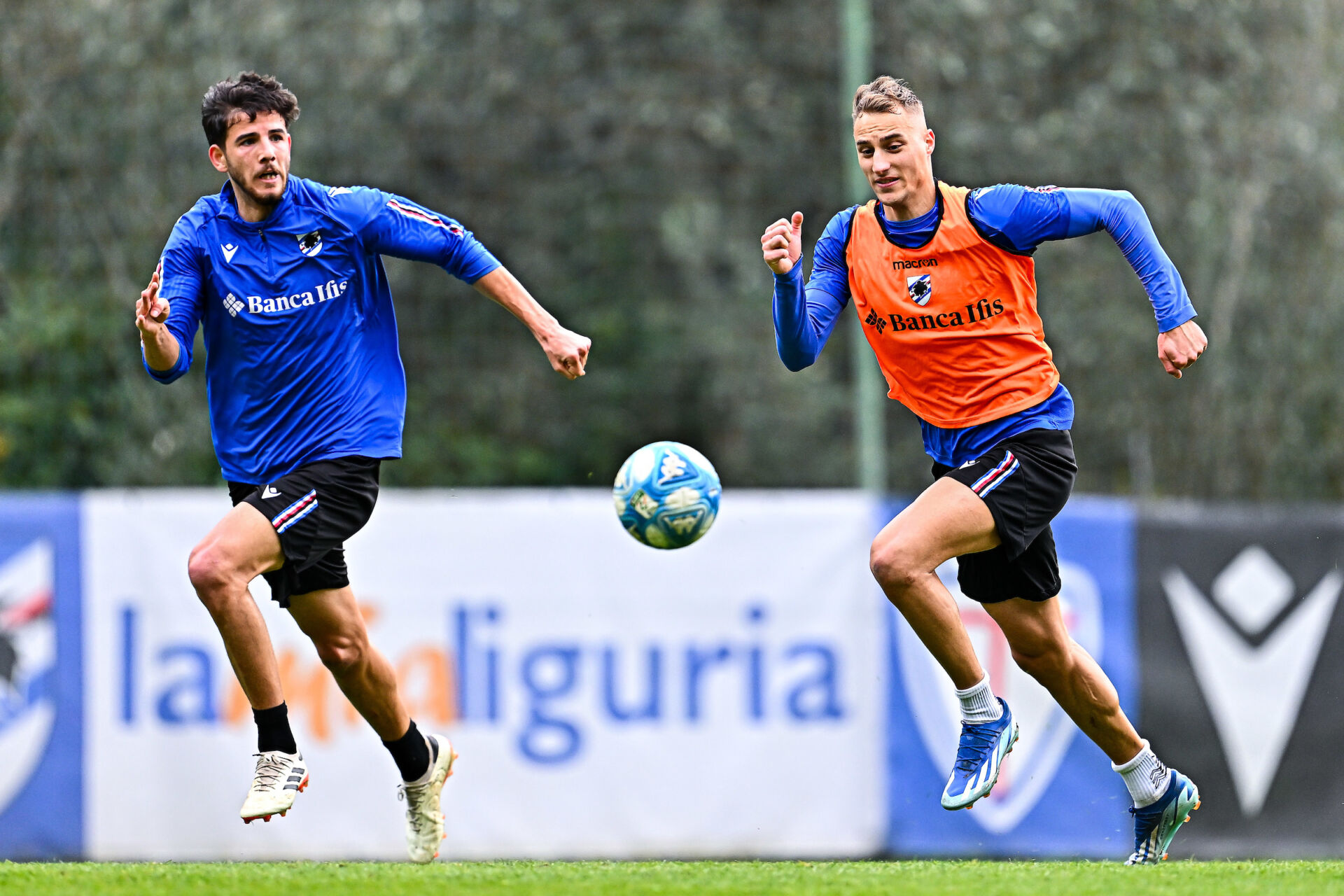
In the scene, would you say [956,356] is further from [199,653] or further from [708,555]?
[199,653]

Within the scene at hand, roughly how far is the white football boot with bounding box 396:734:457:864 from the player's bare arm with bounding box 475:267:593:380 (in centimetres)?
178

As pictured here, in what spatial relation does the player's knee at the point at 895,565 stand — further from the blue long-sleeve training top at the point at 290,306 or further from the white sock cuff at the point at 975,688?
the blue long-sleeve training top at the point at 290,306

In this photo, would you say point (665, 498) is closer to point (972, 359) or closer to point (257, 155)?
point (972, 359)

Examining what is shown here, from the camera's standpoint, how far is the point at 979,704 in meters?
6.45

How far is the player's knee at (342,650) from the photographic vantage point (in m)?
6.75

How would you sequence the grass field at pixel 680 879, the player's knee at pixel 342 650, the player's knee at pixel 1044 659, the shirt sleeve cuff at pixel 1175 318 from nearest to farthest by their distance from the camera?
the grass field at pixel 680 879
the shirt sleeve cuff at pixel 1175 318
the player's knee at pixel 1044 659
the player's knee at pixel 342 650

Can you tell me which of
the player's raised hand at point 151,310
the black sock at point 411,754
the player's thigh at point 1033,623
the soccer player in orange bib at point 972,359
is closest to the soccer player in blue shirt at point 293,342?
the player's raised hand at point 151,310

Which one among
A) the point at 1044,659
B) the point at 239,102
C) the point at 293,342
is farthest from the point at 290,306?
the point at 1044,659

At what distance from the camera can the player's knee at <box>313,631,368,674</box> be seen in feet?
22.1

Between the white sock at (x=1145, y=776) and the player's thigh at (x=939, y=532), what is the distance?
4.13 feet

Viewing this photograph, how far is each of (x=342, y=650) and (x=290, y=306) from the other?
1.29 metres

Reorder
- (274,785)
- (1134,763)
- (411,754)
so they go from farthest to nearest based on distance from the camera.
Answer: (411,754)
(1134,763)
(274,785)

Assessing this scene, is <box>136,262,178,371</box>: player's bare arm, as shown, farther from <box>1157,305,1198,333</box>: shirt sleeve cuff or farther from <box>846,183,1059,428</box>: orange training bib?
<box>1157,305,1198,333</box>: shirt sleeve cuff

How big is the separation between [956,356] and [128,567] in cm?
504
